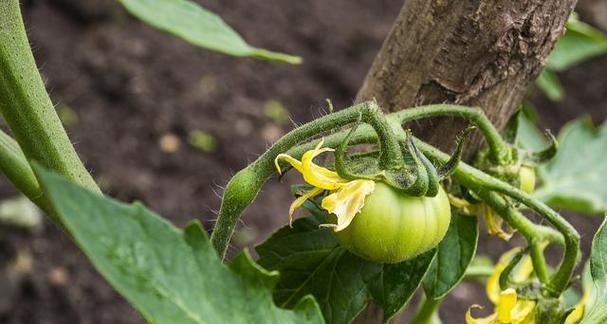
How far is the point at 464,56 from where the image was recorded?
2.50ft

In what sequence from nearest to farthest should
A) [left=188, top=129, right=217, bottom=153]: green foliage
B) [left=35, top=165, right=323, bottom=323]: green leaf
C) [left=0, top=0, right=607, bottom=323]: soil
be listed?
[left=35, top=165, right=323, bottom=323]: green leaf → [left=0, top=0, right=607, bottom=323]: soil → [left=188, top=129, right=217, bottom=153]: green foliage

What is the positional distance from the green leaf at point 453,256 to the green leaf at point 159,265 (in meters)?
0.21

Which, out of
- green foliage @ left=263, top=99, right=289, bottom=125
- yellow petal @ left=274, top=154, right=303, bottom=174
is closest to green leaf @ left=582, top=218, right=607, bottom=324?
yellow petal @ left=274, top=154, right=303, bottom=174

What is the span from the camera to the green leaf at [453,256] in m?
0.75

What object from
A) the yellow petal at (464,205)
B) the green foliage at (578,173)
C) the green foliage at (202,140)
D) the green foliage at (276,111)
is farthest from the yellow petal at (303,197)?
the green foliage at (276,111)

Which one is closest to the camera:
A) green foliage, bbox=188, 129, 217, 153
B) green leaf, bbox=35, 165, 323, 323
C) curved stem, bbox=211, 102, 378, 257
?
green leaf, bbox=35, 165, 323, 323

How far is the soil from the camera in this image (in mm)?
1992

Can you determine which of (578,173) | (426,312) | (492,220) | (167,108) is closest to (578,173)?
(578,173)

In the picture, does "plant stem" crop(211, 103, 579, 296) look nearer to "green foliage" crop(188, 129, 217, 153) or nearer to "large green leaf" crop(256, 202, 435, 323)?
"large green leaf" crop(256, 202, 435, 323)

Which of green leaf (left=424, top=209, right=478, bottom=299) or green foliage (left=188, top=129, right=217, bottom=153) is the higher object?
green leaf (left=424, top=209, right=478, bottom=299)

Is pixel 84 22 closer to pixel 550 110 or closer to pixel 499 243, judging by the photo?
pixel 499 243

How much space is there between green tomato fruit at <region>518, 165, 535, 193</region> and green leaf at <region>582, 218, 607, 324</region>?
0.08 metres

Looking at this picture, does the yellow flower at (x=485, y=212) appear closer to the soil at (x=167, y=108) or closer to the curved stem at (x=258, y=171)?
the curved stem at (x=258, y=171)

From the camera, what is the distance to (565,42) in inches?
59.7
